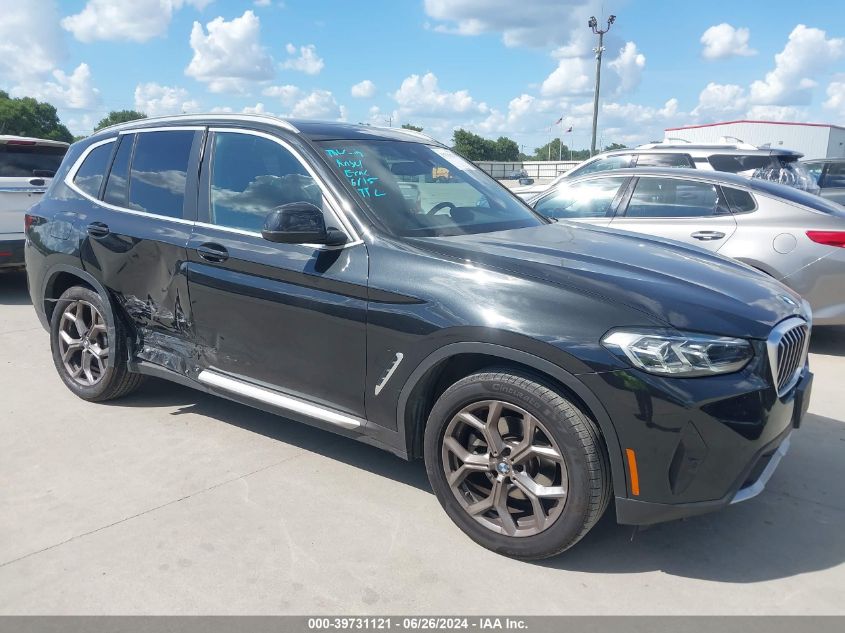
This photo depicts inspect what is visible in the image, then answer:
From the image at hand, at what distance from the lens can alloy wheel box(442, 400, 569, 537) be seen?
113 inches

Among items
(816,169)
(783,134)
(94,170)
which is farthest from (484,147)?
(94,170)

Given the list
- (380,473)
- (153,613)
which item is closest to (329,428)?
(380,473)

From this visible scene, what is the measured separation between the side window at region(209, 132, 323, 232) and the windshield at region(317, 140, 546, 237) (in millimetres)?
201

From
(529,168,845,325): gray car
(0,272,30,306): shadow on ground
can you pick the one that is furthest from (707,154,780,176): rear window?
(0,272,30,306): shadow on ground

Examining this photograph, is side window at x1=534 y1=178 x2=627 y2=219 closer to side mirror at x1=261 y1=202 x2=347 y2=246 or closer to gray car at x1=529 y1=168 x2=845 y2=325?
gray car at x1=529 y1=168 x2=845 y2=325

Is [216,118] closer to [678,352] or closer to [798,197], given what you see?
[678,352]

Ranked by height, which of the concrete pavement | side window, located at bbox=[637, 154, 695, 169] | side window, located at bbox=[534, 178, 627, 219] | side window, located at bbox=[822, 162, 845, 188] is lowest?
the concrete pavement

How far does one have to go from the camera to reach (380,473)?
385cm

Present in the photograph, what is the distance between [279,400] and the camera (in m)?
3.65

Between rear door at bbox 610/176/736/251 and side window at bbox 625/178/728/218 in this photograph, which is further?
side window at bbox 625/178/728/218

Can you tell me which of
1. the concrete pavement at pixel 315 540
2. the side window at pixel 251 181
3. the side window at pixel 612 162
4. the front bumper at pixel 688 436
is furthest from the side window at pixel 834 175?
the side window at pixel 251 181

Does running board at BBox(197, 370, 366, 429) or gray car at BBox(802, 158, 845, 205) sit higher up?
gray car at BBox(802, 158, 845, 205)

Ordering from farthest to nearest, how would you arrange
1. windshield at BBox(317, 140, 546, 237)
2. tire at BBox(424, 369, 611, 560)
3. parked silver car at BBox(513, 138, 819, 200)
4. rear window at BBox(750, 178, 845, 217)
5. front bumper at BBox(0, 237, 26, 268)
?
parked silver car at BBox(513, 138, 819, 200) < front bumper at BBox(0, 237, 26, 268) < rear window at BBox(750, 178, 845, 217) < windshield at BBox(317, 140, 546, 237) < tire at BBox(424, 369, 611, 560)

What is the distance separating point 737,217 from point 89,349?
5.28m
